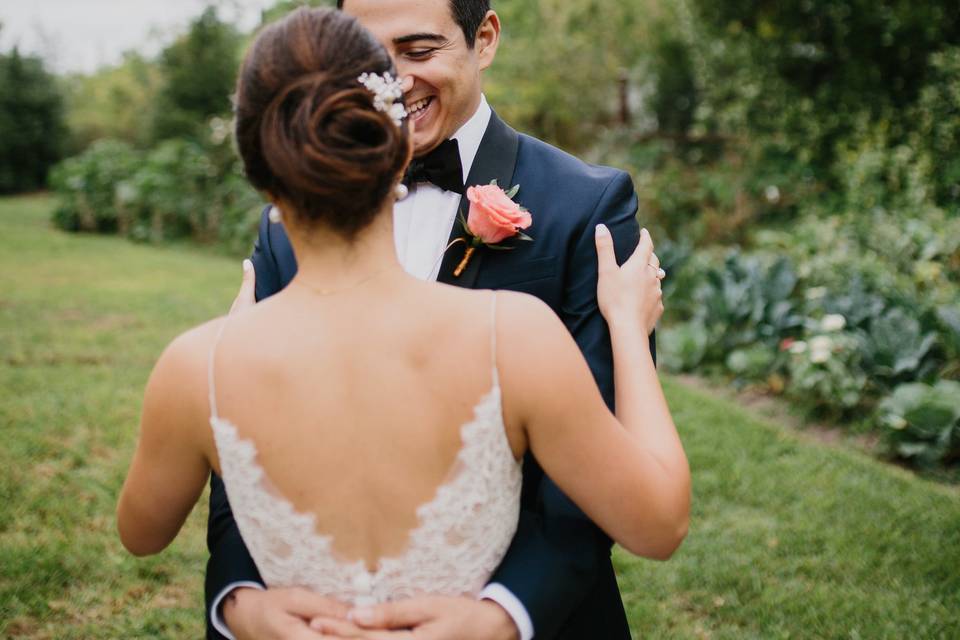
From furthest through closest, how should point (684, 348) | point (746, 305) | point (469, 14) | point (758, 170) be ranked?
1. point (758, 170)
2. point (684, 348)
3. point (746, 305)
4. point (469, 14)

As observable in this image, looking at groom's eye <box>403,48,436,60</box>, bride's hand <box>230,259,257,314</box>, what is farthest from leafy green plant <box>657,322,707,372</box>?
bride's hand <box>230,259,257,314</box>

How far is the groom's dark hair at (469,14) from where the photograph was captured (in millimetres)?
2182

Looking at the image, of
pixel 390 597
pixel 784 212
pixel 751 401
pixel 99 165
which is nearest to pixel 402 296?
pixel 390 597

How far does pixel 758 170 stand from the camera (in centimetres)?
1059

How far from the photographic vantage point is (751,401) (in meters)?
6.32

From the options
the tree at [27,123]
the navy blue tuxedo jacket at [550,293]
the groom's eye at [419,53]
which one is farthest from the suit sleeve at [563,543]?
the tree at [27,123]

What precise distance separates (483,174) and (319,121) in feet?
2.63

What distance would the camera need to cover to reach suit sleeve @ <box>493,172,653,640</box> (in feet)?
5.20

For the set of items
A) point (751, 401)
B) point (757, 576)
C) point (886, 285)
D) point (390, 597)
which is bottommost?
point (751, 401)

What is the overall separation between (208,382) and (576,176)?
1038mm

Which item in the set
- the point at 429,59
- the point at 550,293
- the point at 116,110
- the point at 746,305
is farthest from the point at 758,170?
the point at 116,110

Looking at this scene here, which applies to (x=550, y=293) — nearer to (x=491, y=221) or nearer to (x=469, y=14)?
(x=491, y=221)

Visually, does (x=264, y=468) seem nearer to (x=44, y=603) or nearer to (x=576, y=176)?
(x=576, y=176)

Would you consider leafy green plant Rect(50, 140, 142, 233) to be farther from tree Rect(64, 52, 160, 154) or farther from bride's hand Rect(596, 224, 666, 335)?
bride's hand Rect(596, 224, 666, 335)
